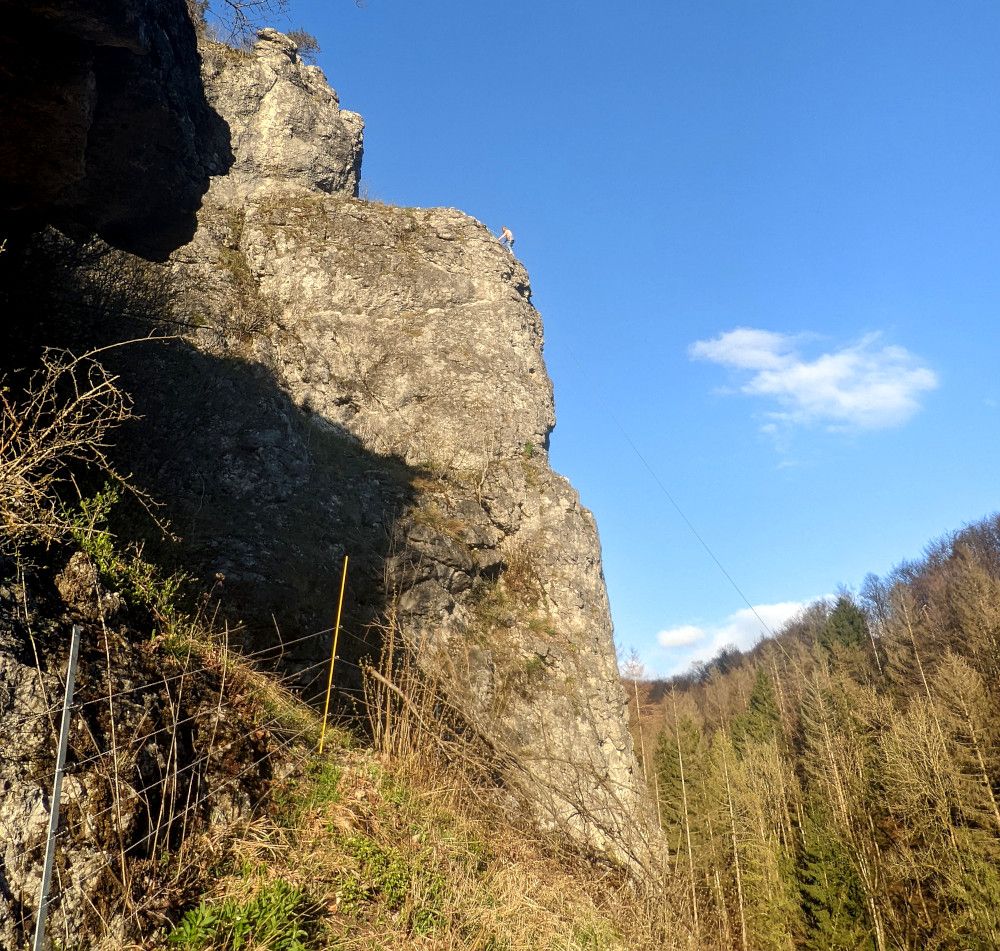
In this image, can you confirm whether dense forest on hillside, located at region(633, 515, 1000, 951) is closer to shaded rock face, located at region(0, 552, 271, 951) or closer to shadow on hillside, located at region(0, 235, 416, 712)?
shaded rock face, located at region(0, 552, 271, 951)

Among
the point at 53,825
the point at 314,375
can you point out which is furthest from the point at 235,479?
the point at 53,825

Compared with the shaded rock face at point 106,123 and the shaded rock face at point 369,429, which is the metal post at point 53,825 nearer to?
the shaded rock face at point 106,123

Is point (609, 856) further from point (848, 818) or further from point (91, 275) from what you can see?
point (848, 818)

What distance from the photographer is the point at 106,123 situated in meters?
6.61

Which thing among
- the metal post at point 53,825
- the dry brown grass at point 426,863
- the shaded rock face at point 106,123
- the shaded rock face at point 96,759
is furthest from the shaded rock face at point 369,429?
the metal post at point 53,825

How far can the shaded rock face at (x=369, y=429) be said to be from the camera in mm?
11828

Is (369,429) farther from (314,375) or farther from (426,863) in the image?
(426,863)

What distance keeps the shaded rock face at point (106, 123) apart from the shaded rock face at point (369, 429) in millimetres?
4052

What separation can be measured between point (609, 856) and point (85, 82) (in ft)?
22.3

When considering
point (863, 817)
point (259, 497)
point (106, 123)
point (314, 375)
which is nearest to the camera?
point (106, 123)

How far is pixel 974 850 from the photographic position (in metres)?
17.5

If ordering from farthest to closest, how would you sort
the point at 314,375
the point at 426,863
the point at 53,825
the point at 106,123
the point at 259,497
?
the point at 314,375 < the point at 259,497 < the point at 106,123 < the point at 426,863 < the point at 53,825

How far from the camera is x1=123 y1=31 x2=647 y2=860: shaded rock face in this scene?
38.8 feet

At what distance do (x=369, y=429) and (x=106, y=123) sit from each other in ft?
34.9
